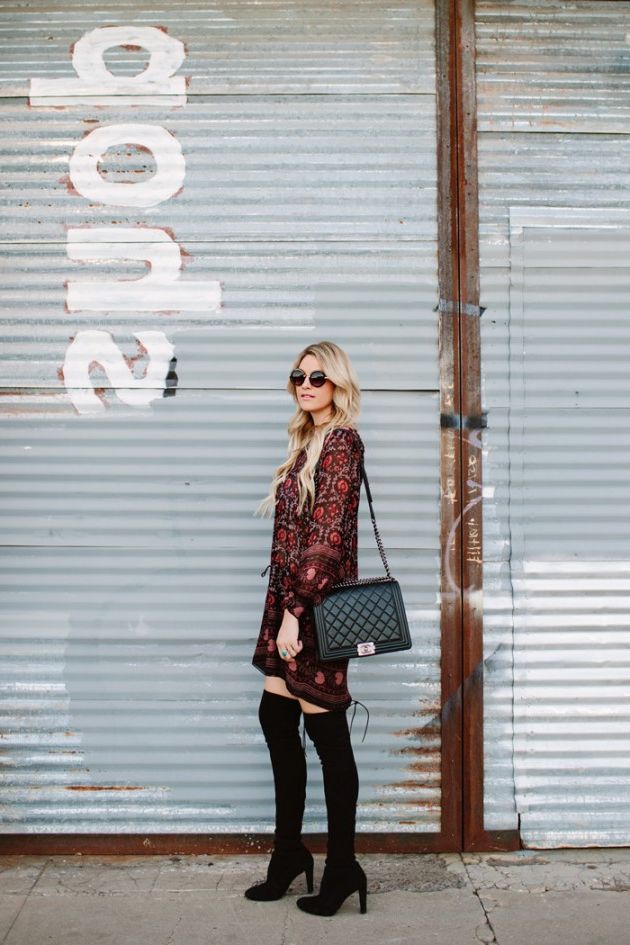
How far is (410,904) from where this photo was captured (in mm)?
3277

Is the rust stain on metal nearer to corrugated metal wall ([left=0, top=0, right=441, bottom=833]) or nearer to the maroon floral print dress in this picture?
corrugated metal wall ([left=0, top=0, right=441, bottom=833])

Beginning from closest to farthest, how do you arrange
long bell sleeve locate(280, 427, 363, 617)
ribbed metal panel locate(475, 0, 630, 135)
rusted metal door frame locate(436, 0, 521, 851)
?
long bell sleeve locate(280, 427, 363, 617), rusted metal door frame locate(436, 0, 521, 851), ribbed metal panel locate(475, 0, 630, 135)

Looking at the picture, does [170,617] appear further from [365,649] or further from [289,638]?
[365,649]

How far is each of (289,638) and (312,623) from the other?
0.38ft

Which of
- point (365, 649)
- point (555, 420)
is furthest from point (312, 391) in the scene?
point (555, 420)

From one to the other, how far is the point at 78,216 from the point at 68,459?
1.09 m

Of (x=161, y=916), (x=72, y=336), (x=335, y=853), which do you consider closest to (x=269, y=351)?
(x=72, y=336)

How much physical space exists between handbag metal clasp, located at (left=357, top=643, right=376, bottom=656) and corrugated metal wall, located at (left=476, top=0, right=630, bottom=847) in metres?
0.97

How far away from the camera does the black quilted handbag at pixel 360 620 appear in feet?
9.83

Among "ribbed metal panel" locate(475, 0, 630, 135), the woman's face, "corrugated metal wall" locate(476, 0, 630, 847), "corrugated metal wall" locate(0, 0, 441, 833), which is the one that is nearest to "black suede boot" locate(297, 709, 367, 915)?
"corrugated metal wall" locate(0, 0, 441, 833)

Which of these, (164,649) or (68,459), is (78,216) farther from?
(164,649)

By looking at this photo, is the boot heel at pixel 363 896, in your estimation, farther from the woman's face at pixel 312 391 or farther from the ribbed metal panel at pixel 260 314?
the ribbed metal panel at pixel 260 314

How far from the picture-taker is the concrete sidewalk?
306 cm

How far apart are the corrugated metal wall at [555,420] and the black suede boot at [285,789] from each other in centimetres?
98
